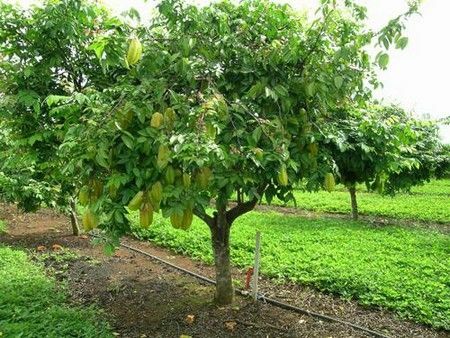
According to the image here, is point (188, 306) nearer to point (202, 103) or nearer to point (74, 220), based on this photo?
point (202, 103)

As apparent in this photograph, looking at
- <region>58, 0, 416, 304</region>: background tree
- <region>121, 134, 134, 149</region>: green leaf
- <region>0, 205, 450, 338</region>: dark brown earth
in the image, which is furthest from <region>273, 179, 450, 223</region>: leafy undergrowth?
<region>121, 134, 134, 149</region>: green leaf

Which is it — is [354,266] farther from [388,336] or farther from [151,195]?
[151,195]

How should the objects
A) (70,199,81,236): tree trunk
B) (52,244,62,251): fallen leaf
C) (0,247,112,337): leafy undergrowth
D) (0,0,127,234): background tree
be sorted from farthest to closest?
1. (70,199,81,236): tree trunk
2. (52,244,62,251): fallen leaf
3. (0,247,112,337): leafy undergrowth
4. (0,0,127,234): background tree

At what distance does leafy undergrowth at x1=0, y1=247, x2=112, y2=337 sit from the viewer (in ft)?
12.2

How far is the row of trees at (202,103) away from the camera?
2.54 m

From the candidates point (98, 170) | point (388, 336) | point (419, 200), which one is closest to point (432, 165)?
point (419, 200)

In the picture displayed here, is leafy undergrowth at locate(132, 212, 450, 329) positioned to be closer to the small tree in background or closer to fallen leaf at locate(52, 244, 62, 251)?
fallen leaf at locate(52, 244, 62, 251)

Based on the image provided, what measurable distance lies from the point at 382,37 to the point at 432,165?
7585mm

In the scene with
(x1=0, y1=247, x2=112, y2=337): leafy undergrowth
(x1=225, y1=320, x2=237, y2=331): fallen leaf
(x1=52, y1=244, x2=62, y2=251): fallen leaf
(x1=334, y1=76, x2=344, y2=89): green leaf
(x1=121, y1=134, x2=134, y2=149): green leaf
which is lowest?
(x1=225, y1=320, x2=237, y2=331): fallen leaf

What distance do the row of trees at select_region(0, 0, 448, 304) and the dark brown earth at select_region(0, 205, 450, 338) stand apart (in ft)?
4.59

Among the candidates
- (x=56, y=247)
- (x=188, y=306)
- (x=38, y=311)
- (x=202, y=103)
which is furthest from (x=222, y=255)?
(x=56, y=247)

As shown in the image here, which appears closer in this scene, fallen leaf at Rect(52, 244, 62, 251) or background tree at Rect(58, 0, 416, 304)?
background tree at Rect(58, 0, 416, 304)

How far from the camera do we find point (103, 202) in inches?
105

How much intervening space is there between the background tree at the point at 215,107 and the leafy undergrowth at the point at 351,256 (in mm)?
2323
